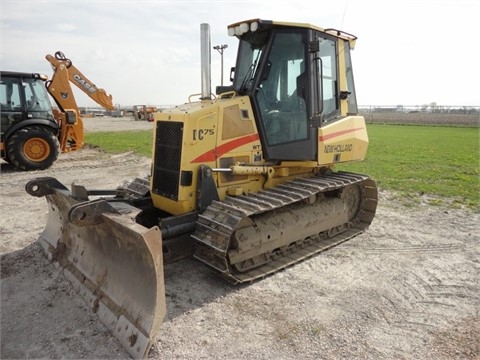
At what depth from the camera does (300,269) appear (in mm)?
5129

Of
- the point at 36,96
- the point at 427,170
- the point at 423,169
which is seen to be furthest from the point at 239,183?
the point at 36,96

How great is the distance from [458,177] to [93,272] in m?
10.3

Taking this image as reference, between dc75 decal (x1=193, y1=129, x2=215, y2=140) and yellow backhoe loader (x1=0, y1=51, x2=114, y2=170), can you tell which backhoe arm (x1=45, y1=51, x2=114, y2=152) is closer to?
yellow backhoe loader (x1=0, y1=51, x2=114, y2=170)

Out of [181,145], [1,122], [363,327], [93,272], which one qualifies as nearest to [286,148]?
[181,145]

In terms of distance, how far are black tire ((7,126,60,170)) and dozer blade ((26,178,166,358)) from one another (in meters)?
7.66

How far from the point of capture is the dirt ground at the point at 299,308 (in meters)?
3.47

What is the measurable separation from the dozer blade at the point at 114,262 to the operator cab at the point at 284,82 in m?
2.26

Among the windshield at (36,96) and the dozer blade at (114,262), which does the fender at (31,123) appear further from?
the dozer blade at (114,262)

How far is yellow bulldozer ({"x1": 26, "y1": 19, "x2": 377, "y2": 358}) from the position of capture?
4379 millimetres

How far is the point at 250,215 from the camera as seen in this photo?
15.7 ft

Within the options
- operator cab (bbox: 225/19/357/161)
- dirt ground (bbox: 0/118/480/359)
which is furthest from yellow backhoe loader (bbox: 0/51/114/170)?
operator cab (bbox: 225/19/357/161)

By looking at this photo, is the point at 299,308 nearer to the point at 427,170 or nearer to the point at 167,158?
the point at 167,158

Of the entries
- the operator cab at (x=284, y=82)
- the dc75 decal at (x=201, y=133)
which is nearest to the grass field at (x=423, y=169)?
the operator cab at (x=284, y=82)

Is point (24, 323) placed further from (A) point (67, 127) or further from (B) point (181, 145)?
(A) point (67, 127)
